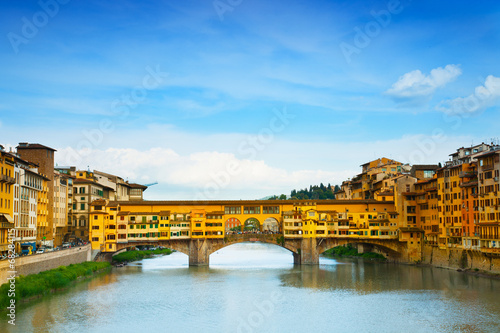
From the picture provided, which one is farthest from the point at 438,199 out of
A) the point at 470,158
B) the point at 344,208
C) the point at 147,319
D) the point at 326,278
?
the point at 147,319

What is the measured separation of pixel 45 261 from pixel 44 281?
2.77 meters

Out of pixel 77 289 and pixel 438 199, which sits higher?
pixel 438 199

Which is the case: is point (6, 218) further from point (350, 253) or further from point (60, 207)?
point (350, 253)

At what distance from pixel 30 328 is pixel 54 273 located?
1189 cm

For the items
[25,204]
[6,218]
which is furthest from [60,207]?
[6,218]

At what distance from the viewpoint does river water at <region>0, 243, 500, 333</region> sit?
29766mm

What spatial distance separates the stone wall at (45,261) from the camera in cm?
3231

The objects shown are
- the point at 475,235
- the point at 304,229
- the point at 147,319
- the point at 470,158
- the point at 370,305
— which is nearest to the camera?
the point at 147,319

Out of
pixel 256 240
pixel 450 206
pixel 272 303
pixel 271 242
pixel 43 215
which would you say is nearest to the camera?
pixel 272 303

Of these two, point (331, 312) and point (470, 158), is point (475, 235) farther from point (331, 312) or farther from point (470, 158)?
point (331, 312)

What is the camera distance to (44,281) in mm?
37156

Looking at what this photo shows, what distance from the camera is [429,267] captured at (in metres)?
54.9

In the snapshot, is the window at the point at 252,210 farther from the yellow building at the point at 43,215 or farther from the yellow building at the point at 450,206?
the yellow building at the point at 43,215

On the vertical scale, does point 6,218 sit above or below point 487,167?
below
